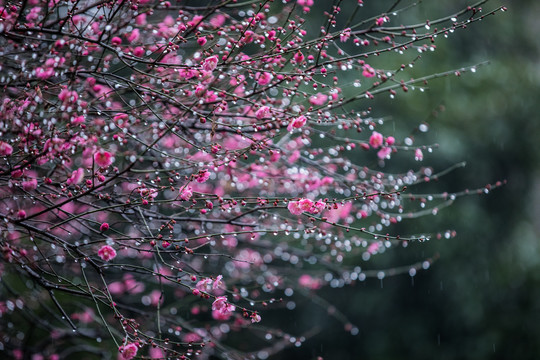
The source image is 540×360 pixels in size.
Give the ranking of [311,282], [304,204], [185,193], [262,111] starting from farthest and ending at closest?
[311,282] < [262,111] < [304,204] < [185,193]

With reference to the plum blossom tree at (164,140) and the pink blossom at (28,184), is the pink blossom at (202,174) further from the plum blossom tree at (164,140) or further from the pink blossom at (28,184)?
the pink blossom at (28,184)

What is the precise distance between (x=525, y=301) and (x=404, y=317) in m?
1.42

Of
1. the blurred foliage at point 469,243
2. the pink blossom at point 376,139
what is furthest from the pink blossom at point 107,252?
the blurred foliage at point 469,243

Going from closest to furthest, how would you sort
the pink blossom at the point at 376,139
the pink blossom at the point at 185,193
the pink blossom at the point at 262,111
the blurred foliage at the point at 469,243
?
1. the pink blossom at the point at 185,193
2. the pink blossom at the point at 262,111
3. the pink blossom at the point at 376,139
4. the blurred foliage at the point at 469,243

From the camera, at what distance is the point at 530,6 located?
7.41m

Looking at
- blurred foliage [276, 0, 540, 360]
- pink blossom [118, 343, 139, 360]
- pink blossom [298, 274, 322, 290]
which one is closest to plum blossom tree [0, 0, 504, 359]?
pink blossom [118, 343, 139, 360]

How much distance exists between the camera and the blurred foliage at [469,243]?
564cm

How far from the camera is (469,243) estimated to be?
578 centimetres

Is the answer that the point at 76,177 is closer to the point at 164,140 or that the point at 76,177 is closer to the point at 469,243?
the point at 164,140

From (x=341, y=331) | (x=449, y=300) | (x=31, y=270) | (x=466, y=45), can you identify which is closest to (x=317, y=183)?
(x=31, y=270)

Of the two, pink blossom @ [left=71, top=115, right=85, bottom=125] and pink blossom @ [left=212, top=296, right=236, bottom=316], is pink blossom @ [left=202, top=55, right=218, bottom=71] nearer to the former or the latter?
pink blossom @ [left=71, top=115, right=85, bottom=125]

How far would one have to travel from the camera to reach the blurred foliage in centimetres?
564

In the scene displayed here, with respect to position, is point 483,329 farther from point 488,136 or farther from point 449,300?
point 488,136

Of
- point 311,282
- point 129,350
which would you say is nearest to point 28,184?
point 129,350
